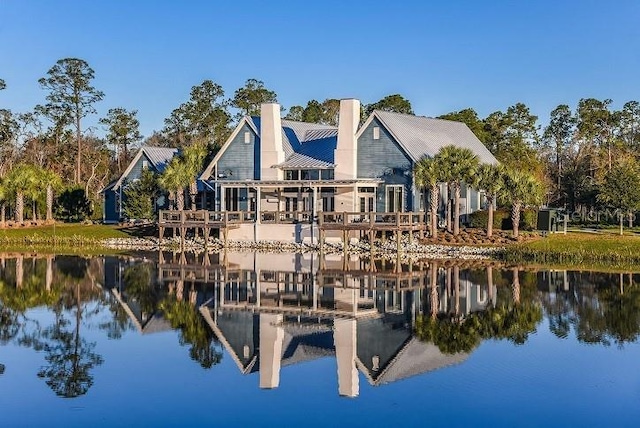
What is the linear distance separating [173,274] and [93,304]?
26.4 feet

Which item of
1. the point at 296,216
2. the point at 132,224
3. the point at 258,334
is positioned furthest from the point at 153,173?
the point at 258,334

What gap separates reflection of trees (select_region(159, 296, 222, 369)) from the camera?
1814cm

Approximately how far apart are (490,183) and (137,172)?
2590 centimetres

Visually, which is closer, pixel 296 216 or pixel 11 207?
pixel 296 216

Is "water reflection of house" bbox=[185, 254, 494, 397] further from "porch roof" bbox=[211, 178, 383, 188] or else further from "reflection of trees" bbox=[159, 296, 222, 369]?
"porch roof" bbox=[211, 178, 383, 188]

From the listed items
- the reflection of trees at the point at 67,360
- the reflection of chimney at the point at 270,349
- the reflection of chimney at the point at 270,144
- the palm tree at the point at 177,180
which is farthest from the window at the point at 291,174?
the reflection of trees at the point at 67,360

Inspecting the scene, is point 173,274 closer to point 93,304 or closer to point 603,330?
point 93,304

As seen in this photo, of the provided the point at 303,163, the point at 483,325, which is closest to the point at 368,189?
the point at 303,163

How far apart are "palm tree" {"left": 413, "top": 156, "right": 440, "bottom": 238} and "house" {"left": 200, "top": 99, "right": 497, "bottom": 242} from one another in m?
1.49

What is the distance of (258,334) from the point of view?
20.7 m

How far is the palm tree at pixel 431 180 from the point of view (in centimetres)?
4625

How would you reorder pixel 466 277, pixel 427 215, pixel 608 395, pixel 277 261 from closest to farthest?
pixel 608 395
pixel 466 277
pixel 277 261
pixel 427 215

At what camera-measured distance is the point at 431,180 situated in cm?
4622

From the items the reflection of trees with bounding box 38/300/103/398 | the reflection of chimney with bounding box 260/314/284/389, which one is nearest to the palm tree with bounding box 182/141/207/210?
the reflection of chimney with bounding box 260/314/284/389
